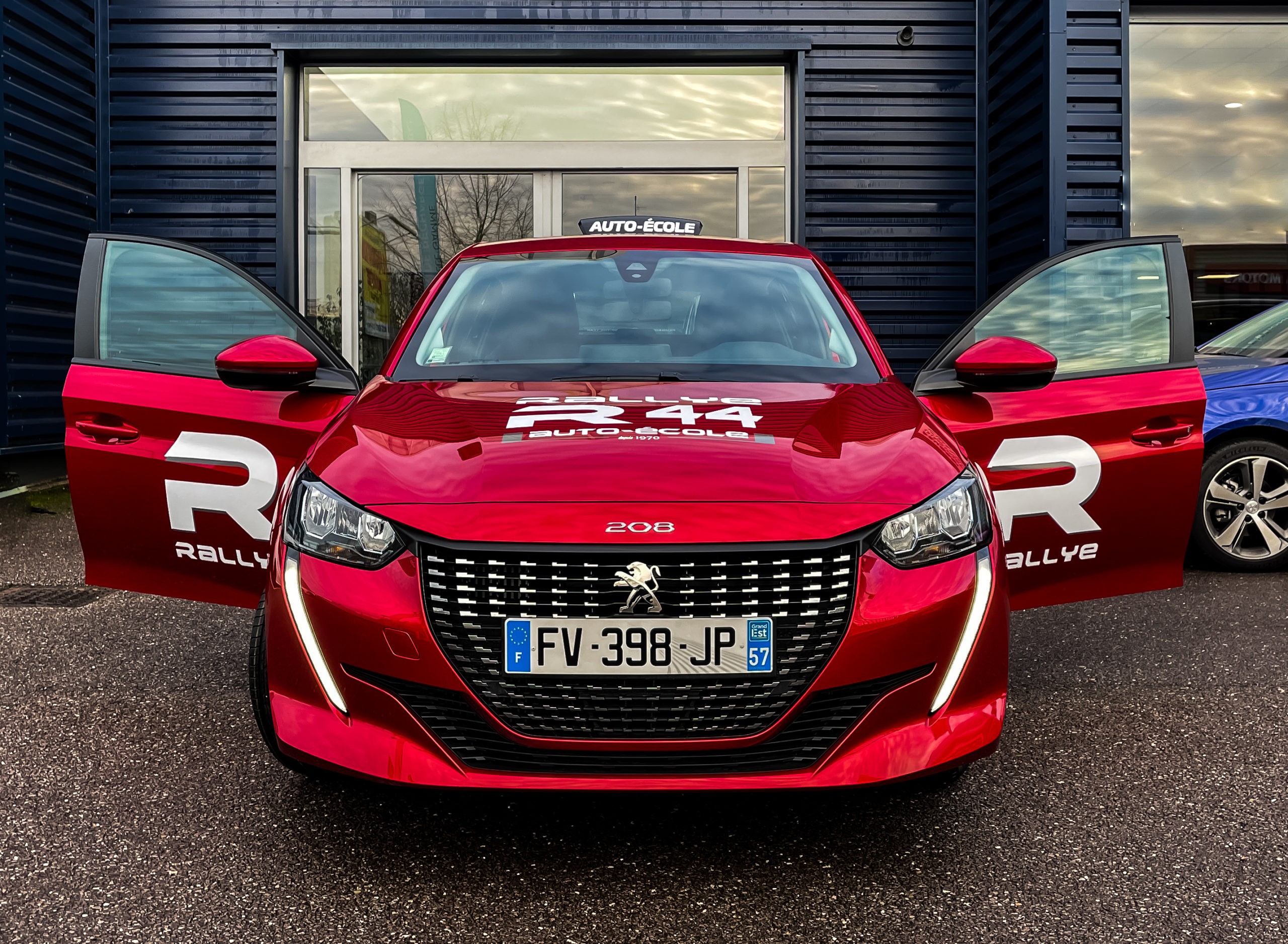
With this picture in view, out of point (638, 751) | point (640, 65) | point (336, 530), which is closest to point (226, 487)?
point (336, 530)

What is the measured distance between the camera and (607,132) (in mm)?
9258

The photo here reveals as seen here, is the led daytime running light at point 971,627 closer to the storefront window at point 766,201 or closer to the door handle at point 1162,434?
the door handle at point 1162,434

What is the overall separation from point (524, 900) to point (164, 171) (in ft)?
27.4

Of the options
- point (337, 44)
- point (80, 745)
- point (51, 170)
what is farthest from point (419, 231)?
point (80, 745)

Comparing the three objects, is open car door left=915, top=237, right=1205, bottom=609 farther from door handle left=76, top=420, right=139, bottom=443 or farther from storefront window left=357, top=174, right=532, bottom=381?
storefront window left=357, top=174, right=532, bottom=381

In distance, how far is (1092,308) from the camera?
3641 millimetres

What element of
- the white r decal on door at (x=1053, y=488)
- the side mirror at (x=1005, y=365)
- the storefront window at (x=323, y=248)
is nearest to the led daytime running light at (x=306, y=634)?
the side mirror at (x=1005, y=365)

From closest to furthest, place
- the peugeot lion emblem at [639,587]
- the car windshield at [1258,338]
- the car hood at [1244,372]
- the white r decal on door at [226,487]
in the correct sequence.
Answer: the peugeot lion emblem at [639,587] → the white r decal on door at [226,487] → the car hood at [1244,372] → the car windshield at [1258,338]

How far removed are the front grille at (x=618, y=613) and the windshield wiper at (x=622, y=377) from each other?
94 centimetres

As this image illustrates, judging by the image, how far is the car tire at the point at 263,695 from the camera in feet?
7.63

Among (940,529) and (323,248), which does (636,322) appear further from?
(323,248)

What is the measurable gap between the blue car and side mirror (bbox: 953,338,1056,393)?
110 inches

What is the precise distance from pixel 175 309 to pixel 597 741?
235cm

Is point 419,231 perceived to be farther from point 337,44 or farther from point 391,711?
point 391,711
